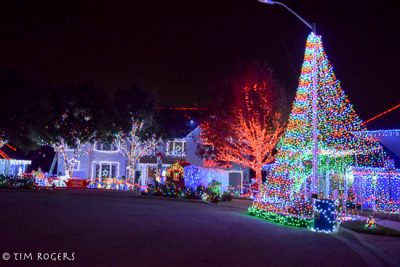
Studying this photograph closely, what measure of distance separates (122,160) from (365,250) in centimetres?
3831

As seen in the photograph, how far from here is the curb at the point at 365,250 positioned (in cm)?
998

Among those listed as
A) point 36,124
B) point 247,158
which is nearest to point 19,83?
point 36,124

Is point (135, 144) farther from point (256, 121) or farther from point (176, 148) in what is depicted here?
point (256, 121)

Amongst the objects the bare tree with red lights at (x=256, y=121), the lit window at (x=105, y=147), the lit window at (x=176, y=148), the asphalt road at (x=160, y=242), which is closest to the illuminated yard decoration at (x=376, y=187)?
the bare tree with red lights at (x=256, y=121)

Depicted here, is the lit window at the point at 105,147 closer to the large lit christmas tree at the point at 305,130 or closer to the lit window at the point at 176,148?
the lit window at the point at 176,148

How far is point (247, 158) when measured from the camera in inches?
1590

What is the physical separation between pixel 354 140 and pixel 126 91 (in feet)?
93.6

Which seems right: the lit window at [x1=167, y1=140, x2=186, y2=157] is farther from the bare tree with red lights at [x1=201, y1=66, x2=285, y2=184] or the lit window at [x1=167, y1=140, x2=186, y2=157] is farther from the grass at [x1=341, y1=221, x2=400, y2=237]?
the grass at [x1=341, y1=221, x2=400, y2=237]

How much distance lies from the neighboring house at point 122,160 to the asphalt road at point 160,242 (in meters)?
30.4

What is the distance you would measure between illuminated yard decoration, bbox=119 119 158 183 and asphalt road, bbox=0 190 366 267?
90.5 ft

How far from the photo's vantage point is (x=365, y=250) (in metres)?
11.7

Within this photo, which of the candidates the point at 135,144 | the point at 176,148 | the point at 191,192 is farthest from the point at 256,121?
the point at 176,148

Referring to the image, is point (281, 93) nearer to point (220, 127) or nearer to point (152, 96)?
point (220, 127)

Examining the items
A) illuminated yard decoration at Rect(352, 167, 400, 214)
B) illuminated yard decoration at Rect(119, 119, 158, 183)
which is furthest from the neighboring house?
illuminated yard decoration at Rect(352, 167, 400, 214)
